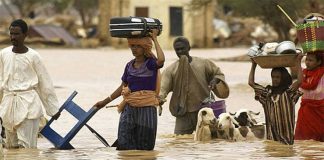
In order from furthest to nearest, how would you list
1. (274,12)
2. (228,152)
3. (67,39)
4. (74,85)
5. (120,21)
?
1. (67,39)
2. (274,12)
3. (74,85)
4. (228,152)
5. (120,21)

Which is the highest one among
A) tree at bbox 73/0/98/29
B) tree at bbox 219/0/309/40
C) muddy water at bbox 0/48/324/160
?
tree at bbox 73/0/98/29

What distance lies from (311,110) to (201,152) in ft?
5.49

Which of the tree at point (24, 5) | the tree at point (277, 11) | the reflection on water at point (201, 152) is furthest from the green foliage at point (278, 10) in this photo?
the tree at point (24, 5)

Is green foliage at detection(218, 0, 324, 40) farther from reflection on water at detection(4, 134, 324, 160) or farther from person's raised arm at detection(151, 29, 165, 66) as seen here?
person's raised arm at detection(151, 29, 165, 66)

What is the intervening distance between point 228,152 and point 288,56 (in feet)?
3.76

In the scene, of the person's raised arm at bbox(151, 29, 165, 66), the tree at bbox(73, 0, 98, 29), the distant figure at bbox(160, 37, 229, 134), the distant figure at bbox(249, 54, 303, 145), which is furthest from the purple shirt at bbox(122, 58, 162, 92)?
the tree at bbox(73, 0, 98, 29)

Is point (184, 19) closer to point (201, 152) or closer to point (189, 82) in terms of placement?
point (189, 82)

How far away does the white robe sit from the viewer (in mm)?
11227

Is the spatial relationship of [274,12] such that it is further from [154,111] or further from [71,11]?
[71,11]

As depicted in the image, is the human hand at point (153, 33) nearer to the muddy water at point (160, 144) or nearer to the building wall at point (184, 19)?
the muddy water at point (160, 144)

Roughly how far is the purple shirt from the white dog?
6.45 feet

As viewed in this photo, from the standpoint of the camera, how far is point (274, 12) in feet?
97.3

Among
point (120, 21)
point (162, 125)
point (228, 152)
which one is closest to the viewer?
point (120, 21)

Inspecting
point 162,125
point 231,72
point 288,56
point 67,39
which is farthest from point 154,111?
point 67,39
